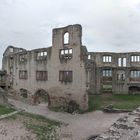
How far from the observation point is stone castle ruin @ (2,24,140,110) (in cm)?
2898

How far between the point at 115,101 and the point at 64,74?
771 cm

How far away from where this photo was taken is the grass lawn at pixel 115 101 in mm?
28819

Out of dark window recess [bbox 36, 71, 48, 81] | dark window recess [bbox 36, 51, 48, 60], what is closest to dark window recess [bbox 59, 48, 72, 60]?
dark window recess [bbox 36, 51, 48, 60]

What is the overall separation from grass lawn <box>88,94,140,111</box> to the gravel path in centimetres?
269

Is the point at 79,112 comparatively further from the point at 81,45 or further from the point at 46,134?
the point at 46,134

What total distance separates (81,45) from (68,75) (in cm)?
372

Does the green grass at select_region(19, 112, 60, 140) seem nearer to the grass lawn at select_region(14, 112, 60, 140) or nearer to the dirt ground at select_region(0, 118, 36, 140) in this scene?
the grass lawn at select_region(14, 112, 60, 140)

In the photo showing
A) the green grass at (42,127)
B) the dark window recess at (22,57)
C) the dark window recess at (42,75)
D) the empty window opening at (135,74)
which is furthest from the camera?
the empty window opening at (135,74)

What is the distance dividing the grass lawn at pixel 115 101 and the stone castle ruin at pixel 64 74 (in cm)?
199

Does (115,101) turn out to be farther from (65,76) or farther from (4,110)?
(4,110)

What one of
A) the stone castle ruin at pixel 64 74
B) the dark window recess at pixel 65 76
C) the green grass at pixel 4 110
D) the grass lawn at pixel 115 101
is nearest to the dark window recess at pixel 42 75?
the stone castle ruin at pixel 64 74

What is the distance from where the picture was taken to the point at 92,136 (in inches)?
722

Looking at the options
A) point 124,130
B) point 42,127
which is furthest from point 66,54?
point 124,130

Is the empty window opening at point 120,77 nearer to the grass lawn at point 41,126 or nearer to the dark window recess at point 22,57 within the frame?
the dark window recess at point 22,57
